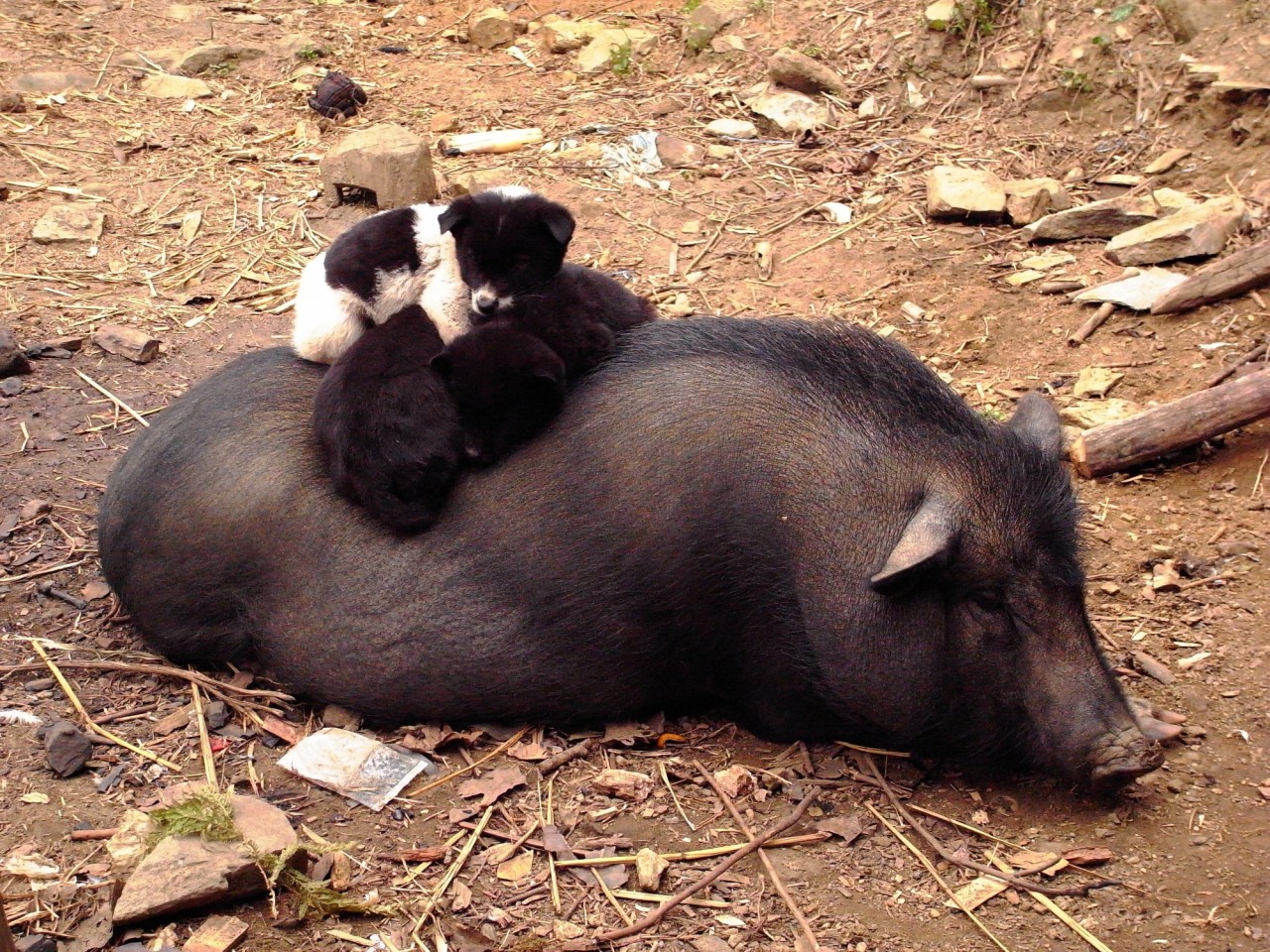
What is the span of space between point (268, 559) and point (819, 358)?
6.80 feet

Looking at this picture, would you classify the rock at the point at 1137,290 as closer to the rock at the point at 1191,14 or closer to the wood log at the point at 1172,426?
the wood log at the point at 1172,426

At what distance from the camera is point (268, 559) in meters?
4.62

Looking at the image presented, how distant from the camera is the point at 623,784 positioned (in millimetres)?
4324

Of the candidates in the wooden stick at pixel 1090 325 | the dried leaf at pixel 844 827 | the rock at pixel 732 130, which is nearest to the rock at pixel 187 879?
the dried leaf at pixel 844 827

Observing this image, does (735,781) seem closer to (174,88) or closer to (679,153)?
(679,153)

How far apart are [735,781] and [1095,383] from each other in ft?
10.4

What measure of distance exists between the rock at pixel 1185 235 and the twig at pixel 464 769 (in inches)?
179

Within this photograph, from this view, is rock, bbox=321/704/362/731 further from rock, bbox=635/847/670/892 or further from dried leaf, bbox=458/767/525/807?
rock, bbox=635/847/670/892

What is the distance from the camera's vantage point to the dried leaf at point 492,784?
426cm

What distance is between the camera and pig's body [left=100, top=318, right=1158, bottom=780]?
4.18 m

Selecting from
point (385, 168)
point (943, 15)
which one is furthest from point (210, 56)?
point (943, 15)

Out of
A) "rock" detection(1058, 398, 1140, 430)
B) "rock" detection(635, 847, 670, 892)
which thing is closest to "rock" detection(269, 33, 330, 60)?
"rock" detection(1058, 398, 1140, 430)

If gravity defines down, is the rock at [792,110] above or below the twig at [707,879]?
above

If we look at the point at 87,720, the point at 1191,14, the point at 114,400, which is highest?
the point at 1191,14
